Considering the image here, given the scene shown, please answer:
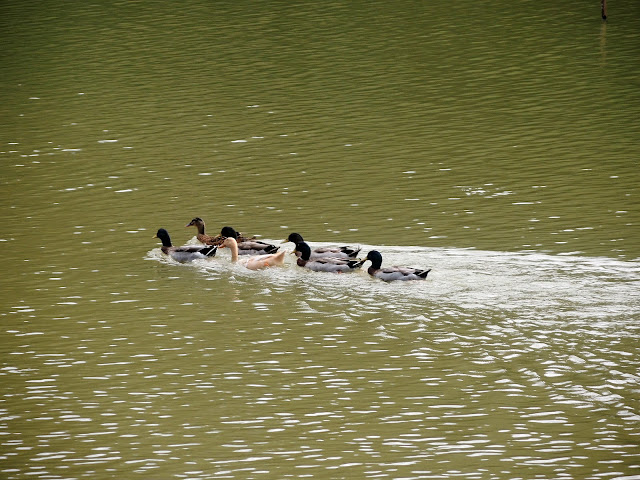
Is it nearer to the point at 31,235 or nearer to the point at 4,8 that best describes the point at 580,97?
the point at 31,235

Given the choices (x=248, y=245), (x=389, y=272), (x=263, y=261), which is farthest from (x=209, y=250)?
(x=389, y=272)

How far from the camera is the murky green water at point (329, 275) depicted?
1247 centimetres

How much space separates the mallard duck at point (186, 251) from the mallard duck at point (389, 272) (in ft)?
9.59

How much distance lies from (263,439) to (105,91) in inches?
810

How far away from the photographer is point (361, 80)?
3103 centimetres

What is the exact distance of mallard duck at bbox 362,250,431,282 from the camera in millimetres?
16547

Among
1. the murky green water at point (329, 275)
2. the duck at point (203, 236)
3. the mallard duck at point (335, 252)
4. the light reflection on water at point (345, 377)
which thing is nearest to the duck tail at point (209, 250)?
the murky green water at point (329, 275)

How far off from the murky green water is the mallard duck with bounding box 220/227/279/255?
40cm

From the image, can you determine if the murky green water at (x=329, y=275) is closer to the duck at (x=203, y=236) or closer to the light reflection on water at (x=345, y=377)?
the light reflection on water at (x=345, y=377)

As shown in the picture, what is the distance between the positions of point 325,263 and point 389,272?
126cm

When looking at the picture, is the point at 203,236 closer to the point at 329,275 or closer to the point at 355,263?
the point at 329,275

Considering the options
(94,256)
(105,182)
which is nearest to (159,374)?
(94,256)

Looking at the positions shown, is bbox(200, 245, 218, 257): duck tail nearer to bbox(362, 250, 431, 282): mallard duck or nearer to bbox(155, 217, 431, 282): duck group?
bbox(155, 217, 431, 282): duck group

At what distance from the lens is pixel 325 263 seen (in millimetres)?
17547
